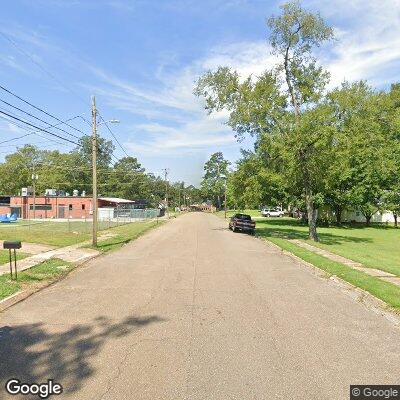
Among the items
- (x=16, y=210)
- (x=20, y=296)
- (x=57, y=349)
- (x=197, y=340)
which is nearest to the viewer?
(x=57, y=349)

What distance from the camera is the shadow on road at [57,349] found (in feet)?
18.3

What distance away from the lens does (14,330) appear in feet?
25.0

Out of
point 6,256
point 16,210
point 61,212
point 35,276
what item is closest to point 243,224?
point 6,256

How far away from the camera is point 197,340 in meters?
7.02

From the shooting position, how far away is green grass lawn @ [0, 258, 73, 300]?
11.1 m

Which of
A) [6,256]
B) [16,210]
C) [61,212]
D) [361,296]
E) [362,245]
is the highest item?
[16,210]

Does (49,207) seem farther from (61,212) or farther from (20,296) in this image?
(20,296)

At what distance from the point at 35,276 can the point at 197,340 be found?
8.01 m

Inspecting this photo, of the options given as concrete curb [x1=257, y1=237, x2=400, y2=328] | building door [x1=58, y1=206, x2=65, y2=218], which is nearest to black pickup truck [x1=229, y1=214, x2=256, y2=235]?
concrete curb [x1=257, y1=237, x2=400, y2=328]

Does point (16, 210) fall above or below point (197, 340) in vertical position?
above

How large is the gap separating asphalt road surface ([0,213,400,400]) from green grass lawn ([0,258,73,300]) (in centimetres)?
77

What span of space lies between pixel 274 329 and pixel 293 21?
25.2 meters

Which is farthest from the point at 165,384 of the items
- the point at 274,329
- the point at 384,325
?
the point at 384,325

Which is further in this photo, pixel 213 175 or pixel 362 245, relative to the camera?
pixel 213 175
